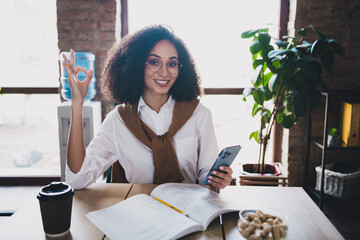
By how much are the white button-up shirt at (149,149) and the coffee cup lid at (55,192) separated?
444mm

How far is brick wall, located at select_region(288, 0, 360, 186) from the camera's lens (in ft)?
8.46

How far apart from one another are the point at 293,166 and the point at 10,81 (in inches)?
108

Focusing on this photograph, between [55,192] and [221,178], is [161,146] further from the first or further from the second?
[55,192]

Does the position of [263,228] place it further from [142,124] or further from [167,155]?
[142,124]

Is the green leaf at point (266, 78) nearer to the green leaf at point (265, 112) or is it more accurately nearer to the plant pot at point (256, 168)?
the green leaf at point (265, 112)

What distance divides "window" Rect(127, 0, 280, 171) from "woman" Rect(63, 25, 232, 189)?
3.91 ft

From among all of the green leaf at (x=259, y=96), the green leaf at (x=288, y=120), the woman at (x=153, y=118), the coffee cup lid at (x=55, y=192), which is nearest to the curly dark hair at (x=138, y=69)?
the woman at (x=153, y=118)

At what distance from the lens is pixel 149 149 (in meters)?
1.47

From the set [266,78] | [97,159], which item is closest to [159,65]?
[97,159]

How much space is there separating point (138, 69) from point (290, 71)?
3.32 feet

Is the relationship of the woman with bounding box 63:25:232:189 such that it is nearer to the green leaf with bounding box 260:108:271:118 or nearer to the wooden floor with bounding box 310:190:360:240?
the green leaf with bounding box 260:108:271:118

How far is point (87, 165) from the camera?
128 centimetres

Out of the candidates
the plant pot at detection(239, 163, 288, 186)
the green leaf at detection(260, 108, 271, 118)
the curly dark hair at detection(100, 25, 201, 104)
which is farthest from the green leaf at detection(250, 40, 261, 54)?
the plant pot at detection(239, 163, 288, 186)

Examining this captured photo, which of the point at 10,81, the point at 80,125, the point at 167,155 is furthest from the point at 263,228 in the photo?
the point at 10,81
